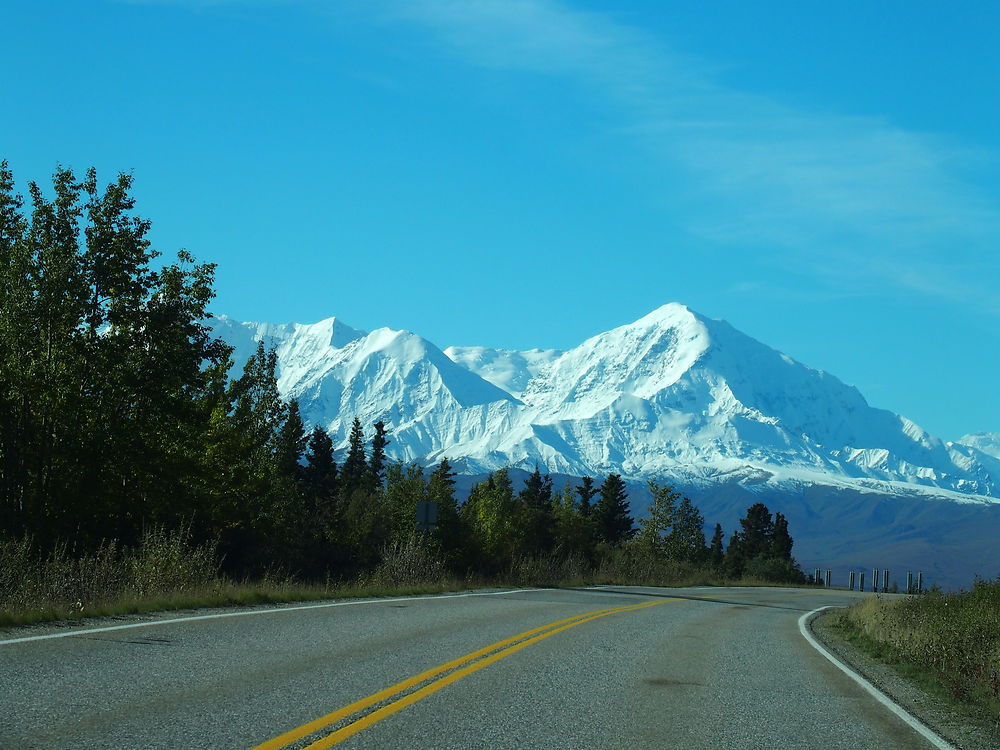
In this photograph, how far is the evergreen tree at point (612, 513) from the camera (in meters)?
104

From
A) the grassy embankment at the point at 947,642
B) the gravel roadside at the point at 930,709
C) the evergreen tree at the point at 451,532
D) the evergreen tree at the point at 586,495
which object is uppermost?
the evergreen tree at the point at 586,495

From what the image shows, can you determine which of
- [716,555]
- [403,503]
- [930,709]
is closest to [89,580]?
[930,709]

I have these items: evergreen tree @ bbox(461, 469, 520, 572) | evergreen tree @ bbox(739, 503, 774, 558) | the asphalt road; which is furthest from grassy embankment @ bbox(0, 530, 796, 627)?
evergreen tree @ bbox(739, 503, 774, 558)

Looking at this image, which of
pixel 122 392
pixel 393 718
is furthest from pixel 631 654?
pixel 122 392

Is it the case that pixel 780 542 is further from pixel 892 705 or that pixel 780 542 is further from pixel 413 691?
pixel 413 691

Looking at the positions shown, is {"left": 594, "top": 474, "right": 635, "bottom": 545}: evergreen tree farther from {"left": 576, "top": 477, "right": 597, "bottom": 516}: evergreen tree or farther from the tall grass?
the tall grass

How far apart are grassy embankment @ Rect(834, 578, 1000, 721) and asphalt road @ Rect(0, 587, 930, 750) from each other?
123 centimetres

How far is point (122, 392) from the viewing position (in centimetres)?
2220

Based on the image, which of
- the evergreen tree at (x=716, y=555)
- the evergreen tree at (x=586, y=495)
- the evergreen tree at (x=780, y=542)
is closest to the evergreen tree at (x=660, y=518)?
the evergreen tree at (x=586, y=495)

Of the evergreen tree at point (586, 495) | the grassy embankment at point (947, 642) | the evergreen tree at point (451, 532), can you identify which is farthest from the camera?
the evergreen tree at point (586, 495)

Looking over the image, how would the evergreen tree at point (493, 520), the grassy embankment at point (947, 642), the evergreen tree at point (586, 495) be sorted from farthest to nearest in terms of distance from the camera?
the evergreen tree at point (586, 495)
the evergreen tree at point (493, 520)
the grassy embankment at point (947, 642)

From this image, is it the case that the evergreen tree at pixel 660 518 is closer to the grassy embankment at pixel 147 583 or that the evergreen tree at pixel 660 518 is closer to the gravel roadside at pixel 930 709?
the grassy embankment at pixel 147 583

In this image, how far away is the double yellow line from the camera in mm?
7211

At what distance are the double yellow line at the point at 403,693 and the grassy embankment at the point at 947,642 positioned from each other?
15.8ft
